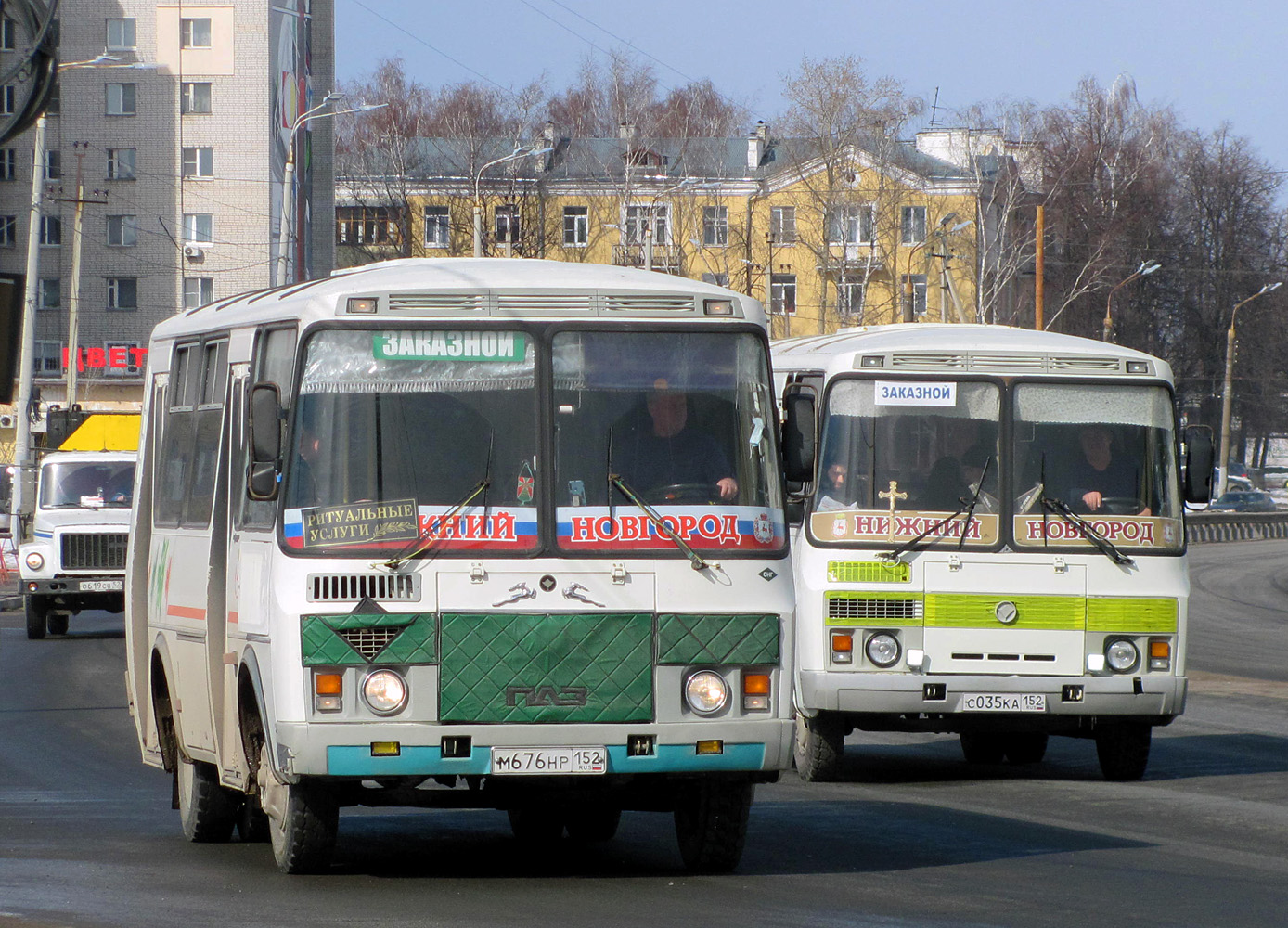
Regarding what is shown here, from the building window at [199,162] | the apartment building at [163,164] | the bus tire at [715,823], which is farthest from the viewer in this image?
the building window at [199,162]

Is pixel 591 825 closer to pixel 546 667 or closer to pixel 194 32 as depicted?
pixel 546 667

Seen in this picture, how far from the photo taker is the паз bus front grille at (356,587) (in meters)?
8.39

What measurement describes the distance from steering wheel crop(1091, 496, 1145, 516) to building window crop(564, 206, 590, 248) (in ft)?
225

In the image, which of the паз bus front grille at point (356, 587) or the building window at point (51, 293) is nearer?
the паз bus front grille at point (356, 587)

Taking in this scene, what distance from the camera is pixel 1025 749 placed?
14.8 m

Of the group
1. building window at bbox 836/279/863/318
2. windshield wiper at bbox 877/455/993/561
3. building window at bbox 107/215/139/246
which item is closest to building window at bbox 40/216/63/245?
building window at bbox 107/215/139/246

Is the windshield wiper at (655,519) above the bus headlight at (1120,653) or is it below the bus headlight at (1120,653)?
above

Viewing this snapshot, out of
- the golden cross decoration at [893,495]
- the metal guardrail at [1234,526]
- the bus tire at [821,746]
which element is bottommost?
the metal guardrail at [1234,526]

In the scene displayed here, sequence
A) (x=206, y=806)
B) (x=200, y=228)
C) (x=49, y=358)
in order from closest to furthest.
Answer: (x=206, y=806) → (x=200, y=228) → (x=49, y=358)

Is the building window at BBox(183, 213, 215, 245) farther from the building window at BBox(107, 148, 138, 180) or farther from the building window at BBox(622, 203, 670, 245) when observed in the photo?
the building window at BBox(622, 203, 670, 245)

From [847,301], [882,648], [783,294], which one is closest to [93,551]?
[882,648]

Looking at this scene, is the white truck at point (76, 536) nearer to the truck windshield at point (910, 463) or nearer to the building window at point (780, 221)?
the truck windshield at point (910, 463)

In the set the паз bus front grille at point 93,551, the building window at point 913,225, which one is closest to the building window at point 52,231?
the building window at point 913,225

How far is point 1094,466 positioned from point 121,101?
64813 millimetres
